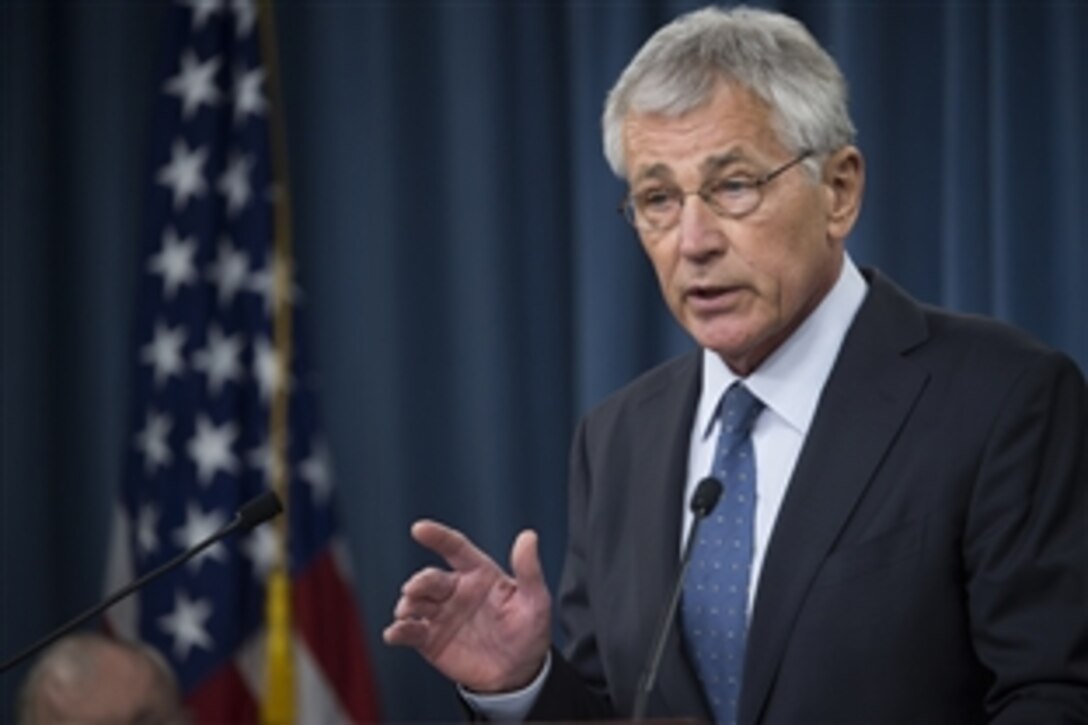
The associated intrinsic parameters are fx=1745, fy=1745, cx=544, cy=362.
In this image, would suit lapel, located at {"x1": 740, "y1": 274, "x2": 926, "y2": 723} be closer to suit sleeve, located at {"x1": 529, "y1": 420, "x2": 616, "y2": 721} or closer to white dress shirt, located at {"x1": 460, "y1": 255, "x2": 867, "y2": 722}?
white dress shirt, located at {"x1": 460, "y1": 255, "x2": 867, "y2": 722}

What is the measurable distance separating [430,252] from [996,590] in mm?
2536

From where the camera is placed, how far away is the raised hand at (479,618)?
7.23 feet

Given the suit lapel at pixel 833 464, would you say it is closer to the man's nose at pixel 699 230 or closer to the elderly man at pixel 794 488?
the elderly man at pixel 794 488

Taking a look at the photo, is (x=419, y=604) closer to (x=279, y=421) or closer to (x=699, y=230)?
(x=699, y=230)

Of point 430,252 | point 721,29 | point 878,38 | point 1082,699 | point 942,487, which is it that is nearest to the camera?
point 1082,699

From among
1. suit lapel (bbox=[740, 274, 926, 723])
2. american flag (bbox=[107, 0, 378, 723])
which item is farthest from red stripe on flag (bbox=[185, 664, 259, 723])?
suit lapel (bbox=[740, 274, 926, 723])

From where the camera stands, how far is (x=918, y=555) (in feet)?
7.20

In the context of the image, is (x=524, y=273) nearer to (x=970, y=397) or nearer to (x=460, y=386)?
(x=460, y=386)

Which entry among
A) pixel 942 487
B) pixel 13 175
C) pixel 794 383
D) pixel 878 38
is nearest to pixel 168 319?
pixel 13 175

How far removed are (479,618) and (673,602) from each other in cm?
33

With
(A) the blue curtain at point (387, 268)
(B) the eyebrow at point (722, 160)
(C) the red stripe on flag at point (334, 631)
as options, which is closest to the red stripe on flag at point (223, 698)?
(C) the red stripe on flag at point (334, 631)

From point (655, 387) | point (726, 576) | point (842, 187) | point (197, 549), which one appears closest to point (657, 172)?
point (842, 187)

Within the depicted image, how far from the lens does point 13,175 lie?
14.8 feet

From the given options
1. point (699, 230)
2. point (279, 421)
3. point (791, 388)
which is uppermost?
point (699, 230)
